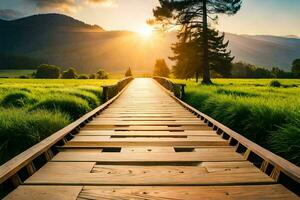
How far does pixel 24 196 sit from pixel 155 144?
243 centimetres

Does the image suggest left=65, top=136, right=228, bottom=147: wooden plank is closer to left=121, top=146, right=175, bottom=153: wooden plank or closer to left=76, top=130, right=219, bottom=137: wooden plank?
left=121, top=146, right=175, bottom=153: wooden plank

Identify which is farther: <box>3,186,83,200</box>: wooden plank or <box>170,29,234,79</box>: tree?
<box>170,29,234,79</box>: tree

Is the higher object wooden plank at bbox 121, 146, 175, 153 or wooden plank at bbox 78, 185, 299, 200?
wooden plank at bbox 78, 185, 299, 200

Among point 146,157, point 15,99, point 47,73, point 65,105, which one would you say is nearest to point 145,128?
point 146,157

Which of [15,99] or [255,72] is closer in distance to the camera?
[15,99]

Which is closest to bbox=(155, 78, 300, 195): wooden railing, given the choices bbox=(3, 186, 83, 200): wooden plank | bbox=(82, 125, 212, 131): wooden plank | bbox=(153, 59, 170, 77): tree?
bbox=(82, 125, 212, 131): wooden plank

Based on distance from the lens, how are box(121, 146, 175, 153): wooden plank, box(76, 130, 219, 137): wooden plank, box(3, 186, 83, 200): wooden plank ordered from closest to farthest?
box(3, 186, 83, 200): wooden plank, box(121, 146, 175, 153): wooden plank, box(76, 130, 219, 137): wooden plank

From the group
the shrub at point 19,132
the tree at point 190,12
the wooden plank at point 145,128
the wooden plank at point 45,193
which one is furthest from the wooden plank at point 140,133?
the tree at point 190,12

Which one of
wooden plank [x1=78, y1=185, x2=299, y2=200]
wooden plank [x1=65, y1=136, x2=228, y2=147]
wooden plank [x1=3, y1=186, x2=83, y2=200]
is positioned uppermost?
wooden plank [x1=78, y1=185, x2=299, y2=200]

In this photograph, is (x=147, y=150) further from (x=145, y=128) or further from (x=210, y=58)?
(x=210, y=58)

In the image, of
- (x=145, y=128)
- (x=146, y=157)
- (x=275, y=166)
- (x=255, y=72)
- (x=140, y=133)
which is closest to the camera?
(x=275, y=166)

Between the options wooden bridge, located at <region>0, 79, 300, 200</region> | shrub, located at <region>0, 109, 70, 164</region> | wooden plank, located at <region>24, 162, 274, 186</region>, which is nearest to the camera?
wooden bridge, located at <region>0, 79, 300, 200</region>

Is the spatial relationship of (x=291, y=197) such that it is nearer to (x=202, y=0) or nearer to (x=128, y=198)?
(x=128, y=198)

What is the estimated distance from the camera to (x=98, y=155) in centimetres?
409
